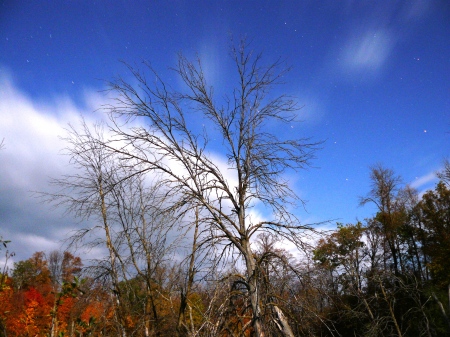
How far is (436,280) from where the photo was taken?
78.3 ft

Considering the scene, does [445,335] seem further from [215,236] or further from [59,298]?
[59,298]

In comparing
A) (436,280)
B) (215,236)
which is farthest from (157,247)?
(436,280)

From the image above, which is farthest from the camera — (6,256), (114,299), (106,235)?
(106,235)

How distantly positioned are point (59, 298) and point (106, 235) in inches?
208

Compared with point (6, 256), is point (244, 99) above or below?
above

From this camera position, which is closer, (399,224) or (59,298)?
(59,298)

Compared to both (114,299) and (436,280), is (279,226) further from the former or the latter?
(436,280)

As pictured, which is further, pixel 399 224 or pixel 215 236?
pixel 399 224

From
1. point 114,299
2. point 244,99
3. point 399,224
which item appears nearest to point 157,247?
point 244,99

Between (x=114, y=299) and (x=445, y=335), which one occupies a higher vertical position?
(x=114, y=299)

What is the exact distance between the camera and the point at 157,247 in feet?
14.6

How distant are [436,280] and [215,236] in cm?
2587

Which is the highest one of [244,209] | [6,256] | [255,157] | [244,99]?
[244,99]

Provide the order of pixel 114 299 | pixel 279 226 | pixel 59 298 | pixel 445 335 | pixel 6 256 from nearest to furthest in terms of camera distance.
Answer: pixel 59 298
pixel 6 256
pixel 279 226
pixel 114 299
pixel 445 335
